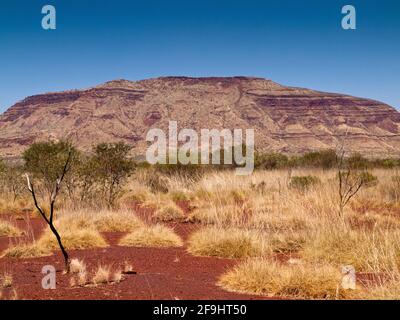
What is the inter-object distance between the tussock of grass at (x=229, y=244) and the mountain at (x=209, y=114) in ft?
304

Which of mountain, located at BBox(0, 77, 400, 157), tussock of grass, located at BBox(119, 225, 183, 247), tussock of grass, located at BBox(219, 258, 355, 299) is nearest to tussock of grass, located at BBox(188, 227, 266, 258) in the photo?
tussock of grass, located at BBox(119, 225, 183, 247)

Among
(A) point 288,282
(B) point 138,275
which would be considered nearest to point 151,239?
(B) point 138,275

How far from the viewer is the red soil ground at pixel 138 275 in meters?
6.46

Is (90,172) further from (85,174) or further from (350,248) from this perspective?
(350,248)

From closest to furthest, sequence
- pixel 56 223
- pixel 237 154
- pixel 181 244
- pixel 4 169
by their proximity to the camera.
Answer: pixel 181 244
pixel 56 223
pixel 4 169
pixel 237 154

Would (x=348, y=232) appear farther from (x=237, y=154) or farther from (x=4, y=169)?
(x=237, y=154)

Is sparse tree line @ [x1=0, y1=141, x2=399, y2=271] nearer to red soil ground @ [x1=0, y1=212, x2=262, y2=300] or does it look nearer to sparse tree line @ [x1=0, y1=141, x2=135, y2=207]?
sparse tree line @ [x1=0, y1=141, x2=135, y2=207]

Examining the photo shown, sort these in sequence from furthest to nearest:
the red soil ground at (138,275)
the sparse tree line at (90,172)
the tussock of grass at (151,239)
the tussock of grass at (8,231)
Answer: the sparse tree line at (90,172) → the tussock of grass at (8,231) → the tussock of grass at (151,239) → the red soil ground at (138,275)

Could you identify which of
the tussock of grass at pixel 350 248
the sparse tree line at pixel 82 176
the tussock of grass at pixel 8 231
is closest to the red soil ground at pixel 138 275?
the tussock of grass at pixel 8 231

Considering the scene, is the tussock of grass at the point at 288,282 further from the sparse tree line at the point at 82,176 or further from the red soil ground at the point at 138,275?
the sparse tree line at the point at 82,176

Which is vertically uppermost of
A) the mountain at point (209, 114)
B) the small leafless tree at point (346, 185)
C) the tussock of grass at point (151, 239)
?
the mountain at point (209, 114)
